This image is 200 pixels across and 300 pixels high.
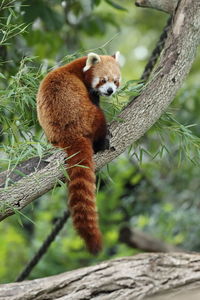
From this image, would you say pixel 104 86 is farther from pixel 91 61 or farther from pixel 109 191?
pixel 109 191

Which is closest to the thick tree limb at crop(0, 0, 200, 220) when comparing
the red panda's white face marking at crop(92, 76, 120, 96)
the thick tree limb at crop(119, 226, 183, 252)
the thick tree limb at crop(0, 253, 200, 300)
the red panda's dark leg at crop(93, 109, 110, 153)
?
the red panda's dark leg at crop(93, 109, 110, 153)

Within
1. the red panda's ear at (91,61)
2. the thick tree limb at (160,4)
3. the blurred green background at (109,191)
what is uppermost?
the thick tree limb at (160,4)

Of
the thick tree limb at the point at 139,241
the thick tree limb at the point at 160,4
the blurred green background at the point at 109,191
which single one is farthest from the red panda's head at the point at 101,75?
the thick tree limb at the point at 139,241

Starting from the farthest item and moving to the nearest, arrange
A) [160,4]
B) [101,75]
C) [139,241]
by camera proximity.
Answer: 1. [139,241]
2. [101,75]
3. [160,4]

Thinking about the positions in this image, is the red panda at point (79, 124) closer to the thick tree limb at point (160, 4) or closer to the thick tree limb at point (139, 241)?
the thick tree limb at point (160, 4)

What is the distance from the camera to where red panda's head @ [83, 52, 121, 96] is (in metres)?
3.24

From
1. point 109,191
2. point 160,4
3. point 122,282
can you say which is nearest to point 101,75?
point 160,4

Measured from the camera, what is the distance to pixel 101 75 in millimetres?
3311

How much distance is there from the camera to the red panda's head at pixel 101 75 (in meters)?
3.24

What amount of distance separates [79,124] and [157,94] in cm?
42

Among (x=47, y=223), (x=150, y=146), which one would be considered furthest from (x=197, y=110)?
(x=47, y=223)

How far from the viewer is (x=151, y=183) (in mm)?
6078

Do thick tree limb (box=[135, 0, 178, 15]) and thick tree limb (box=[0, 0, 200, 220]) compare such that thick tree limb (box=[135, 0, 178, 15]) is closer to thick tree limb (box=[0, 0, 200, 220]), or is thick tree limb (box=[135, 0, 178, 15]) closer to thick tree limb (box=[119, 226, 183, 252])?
thick tree limb (box=[0, 0, 200, 220])

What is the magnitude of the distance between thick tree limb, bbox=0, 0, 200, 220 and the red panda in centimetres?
7
